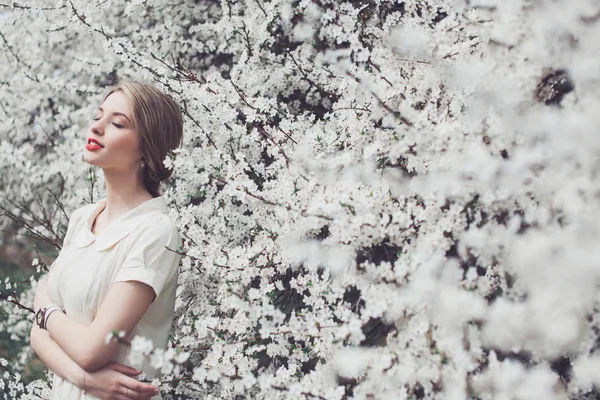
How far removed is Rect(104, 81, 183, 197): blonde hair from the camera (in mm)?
2006

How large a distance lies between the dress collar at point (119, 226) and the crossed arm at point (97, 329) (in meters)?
0.19

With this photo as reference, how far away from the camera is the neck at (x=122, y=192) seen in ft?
6.75

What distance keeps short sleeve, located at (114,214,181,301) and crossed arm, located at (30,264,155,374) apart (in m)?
0.03

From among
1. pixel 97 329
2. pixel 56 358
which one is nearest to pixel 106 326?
pixel 97 329

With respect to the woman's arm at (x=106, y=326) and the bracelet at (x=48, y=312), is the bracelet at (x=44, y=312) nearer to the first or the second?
the bracelet at (x=48, y=312)

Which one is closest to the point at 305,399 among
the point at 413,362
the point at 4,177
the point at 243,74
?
the point at 413,362

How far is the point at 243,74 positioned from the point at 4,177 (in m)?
2.43

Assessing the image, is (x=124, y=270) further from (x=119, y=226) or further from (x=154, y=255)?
(x=119, y=226)

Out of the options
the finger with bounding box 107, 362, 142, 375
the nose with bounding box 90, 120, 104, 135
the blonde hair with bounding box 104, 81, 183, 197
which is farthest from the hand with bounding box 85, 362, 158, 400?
the nose with bounding box 90, 120, 104, 135

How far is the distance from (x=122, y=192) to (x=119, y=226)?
19cm

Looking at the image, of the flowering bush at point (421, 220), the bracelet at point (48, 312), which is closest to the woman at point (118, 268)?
the bracelet at point (48, 312)

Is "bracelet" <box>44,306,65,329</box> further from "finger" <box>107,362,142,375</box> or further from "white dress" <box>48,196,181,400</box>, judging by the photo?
"finger" <box>107,362,142,375</box>

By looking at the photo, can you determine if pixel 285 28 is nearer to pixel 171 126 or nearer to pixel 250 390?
pixel 171 126

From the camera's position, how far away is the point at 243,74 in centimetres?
272
